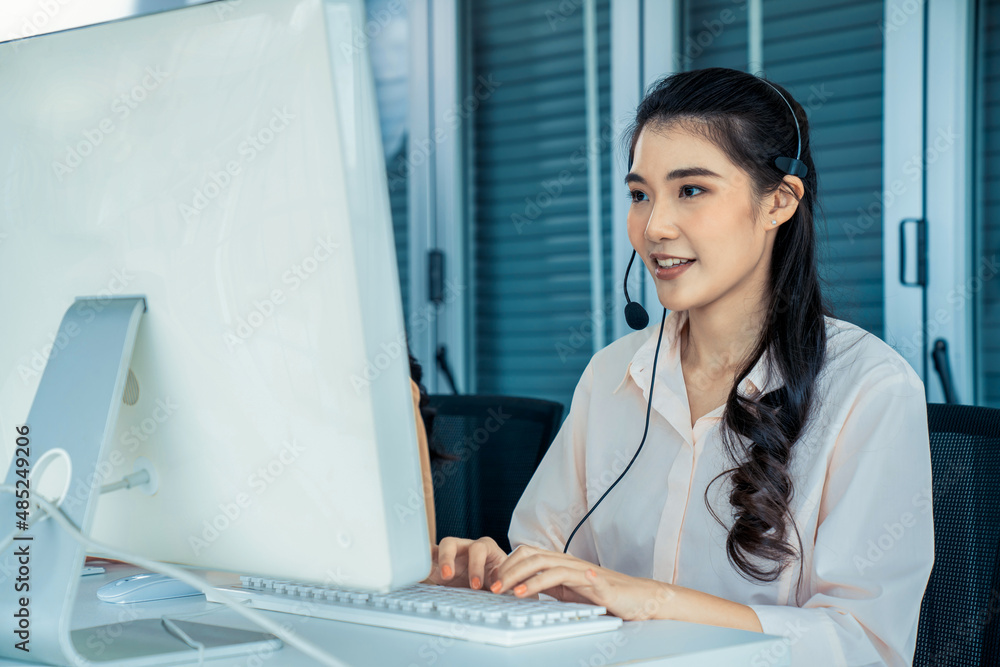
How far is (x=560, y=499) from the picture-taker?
141 centimetres

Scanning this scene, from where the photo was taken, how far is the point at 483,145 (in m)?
3.08

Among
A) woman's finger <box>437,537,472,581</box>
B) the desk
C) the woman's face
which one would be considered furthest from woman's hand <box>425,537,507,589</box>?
the woman's face

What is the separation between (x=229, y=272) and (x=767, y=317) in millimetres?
890

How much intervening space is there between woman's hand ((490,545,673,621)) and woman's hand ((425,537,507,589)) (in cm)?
12

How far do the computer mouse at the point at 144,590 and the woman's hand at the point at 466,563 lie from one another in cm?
26

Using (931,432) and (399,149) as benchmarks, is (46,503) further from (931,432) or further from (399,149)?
(399,149)

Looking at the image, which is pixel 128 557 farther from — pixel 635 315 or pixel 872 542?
pixel 635 315

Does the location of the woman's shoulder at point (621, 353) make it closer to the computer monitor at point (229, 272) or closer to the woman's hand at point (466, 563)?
the woman's hand at point (466, 563)

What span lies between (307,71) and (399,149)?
99.8 inches

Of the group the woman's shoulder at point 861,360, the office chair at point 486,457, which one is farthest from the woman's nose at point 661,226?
the office chair at point 486,457

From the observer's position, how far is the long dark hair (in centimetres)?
114

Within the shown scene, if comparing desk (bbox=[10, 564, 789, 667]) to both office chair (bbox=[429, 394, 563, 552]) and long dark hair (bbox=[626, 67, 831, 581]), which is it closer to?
long dark hair (bbox=[626, 67, 831, 581])

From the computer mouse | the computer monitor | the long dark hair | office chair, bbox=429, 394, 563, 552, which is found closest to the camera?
the computer monitor

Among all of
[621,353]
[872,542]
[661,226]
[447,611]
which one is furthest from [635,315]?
[447,611]
